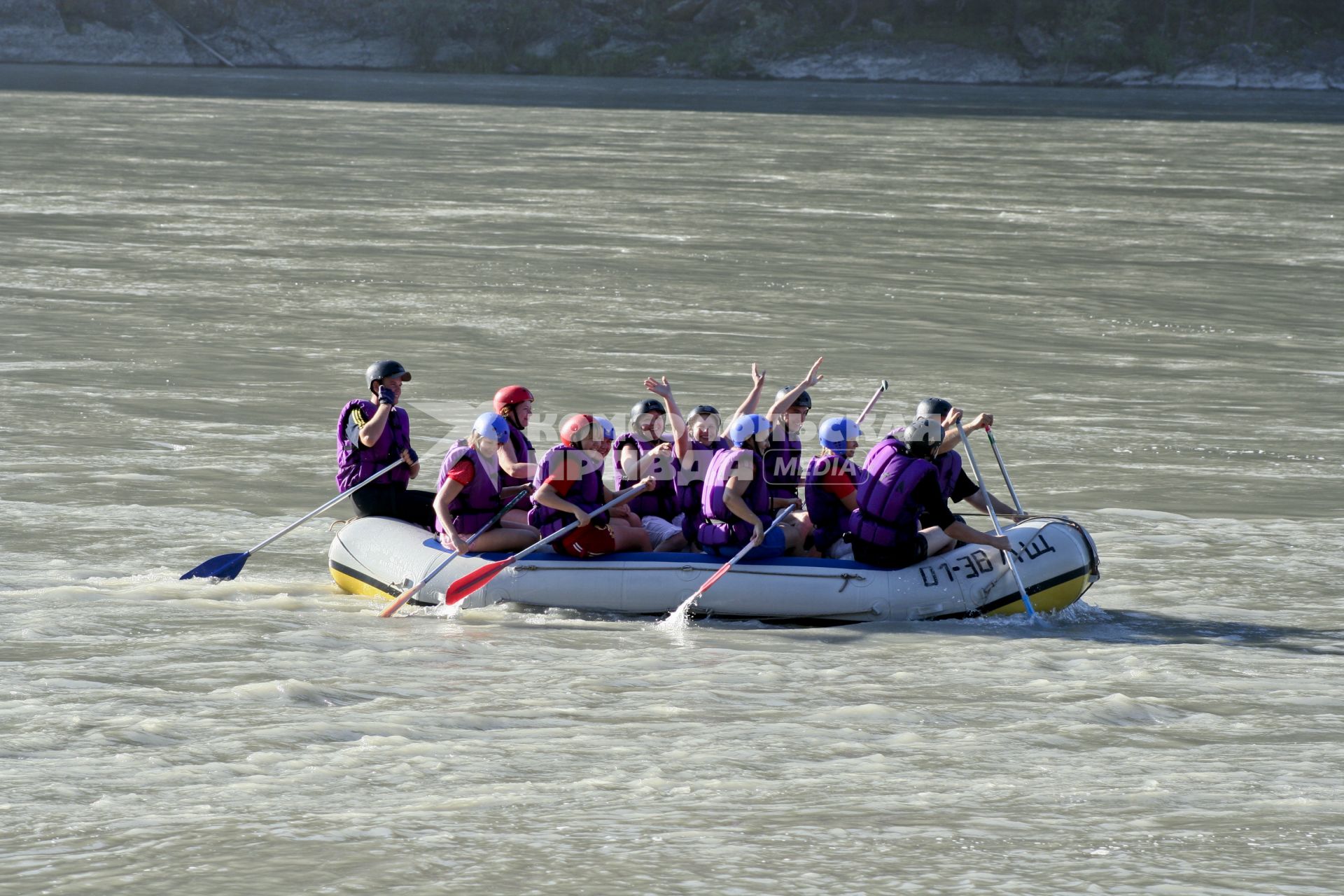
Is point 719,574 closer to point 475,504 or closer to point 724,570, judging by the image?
point 724,570

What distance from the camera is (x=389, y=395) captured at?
404 inches

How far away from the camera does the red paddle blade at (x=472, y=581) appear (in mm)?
9711

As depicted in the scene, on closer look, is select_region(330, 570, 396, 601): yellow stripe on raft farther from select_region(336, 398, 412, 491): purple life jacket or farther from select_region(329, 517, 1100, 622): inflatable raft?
select_region(336, 398, 412, 491): purple life jacket

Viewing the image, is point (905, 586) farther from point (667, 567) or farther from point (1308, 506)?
point (1308, 506)

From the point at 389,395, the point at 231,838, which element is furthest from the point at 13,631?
the point at 231,838

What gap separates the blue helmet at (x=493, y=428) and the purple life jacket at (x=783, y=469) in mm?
1586

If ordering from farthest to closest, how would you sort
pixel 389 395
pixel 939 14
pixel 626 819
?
pixel 939 14 < pixel 389 395 < pixel 626 819

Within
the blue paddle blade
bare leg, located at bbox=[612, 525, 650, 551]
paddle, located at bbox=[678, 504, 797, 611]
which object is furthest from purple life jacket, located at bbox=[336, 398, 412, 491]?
paddle, located at bbox=[678, 504, 797, 611]

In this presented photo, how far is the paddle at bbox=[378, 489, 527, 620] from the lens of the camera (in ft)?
31.8

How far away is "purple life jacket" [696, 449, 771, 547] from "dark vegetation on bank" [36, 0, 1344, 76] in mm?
72389

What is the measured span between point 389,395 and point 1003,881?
5.25 metres

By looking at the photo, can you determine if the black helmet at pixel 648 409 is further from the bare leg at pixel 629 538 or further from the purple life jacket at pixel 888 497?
the purple life jacket at pixel 888 497

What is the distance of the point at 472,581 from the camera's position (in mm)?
9734

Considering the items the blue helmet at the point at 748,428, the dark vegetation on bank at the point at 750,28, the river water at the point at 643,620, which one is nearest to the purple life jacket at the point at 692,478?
the blue helmet at the point at 748,428
